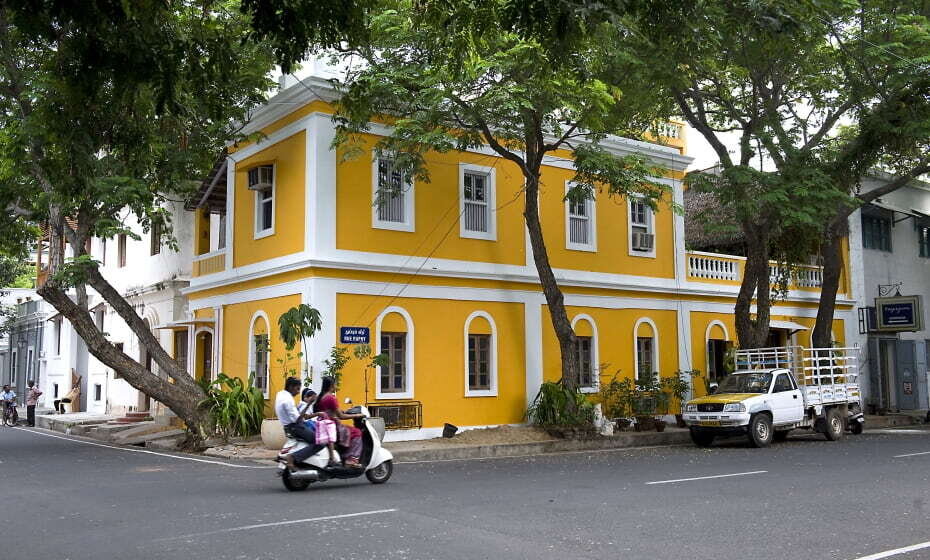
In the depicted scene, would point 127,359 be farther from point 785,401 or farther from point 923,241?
point 923,241

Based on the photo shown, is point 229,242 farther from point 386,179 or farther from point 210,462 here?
point 210,462

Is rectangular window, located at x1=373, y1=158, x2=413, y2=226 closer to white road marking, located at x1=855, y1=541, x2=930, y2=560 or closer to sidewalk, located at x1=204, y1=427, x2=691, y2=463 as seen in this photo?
sidewalk, located at x1=204, y1=427, x2=691, y2=463

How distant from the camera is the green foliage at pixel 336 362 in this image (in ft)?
58.3

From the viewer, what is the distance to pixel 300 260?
18500mm

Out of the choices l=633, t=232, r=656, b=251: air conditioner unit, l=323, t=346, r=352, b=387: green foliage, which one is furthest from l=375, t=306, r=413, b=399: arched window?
l=633, t=232, r=656, b=251: air conditioner unit

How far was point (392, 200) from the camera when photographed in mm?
20078

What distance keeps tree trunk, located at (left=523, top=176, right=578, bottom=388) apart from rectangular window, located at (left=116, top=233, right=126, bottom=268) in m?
16.3

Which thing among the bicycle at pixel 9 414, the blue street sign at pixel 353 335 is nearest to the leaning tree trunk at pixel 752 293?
the blue street sign at pixel 353 335

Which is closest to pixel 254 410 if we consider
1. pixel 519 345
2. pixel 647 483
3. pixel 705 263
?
pixel 519 345

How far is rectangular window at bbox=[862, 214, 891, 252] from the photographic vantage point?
1214 inches

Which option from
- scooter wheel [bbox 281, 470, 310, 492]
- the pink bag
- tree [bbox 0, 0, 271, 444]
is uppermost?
tree [bbox 0, 0, 271, 444]

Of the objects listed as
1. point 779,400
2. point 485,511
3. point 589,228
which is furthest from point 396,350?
point 485,511

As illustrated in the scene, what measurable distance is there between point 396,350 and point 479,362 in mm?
2336

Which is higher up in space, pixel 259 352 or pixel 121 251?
pixel 121 251
